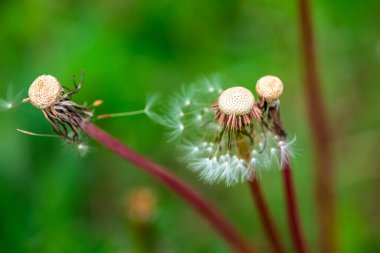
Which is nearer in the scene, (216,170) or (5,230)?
(216,170)

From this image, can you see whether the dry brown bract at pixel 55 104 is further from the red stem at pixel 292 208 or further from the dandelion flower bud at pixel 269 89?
the red stem at pixel 292 208

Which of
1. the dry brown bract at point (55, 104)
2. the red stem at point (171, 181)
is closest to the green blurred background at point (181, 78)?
the red stem at point (171, 181)

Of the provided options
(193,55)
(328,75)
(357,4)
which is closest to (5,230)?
(193,55)

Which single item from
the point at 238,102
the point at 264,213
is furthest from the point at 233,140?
the point at 264,213

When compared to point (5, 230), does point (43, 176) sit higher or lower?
higher

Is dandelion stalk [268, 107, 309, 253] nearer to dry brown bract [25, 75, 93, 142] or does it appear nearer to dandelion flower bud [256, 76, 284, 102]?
dandelion flower bud [256, 76, 284, 102]

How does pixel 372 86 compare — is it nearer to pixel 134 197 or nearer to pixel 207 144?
pixel 134 197

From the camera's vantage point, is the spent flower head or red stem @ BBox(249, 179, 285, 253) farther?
red stem @ BBox(249, 179, 285, 253)

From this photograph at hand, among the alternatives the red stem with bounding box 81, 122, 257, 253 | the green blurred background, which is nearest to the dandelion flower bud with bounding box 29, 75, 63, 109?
the red stem with bounding box 81, 122, 257, 253
